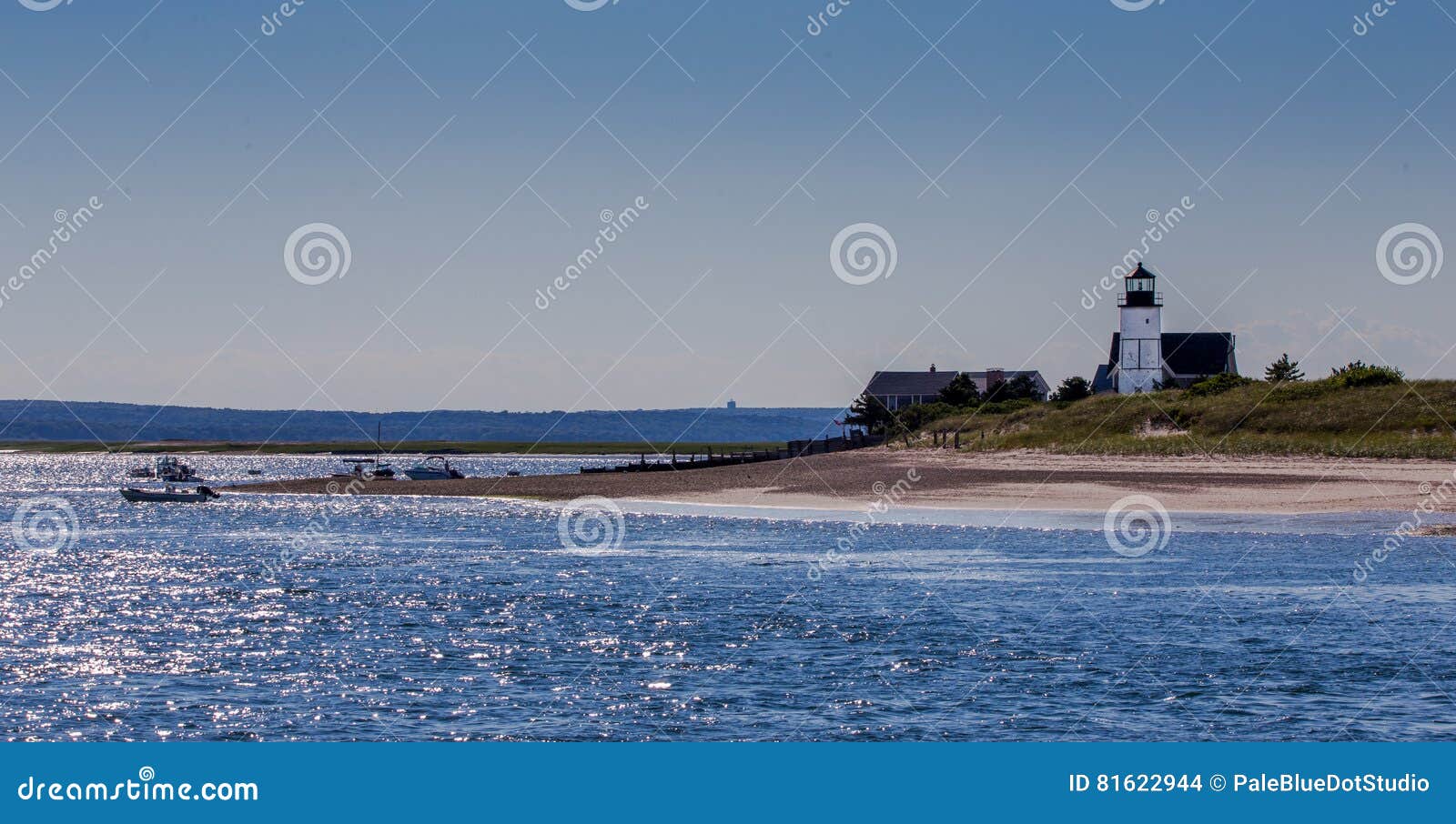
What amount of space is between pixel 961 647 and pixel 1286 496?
3018 cm

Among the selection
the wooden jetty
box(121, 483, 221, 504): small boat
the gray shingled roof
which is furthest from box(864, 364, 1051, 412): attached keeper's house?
box(121, 483, 221, 504): small boat

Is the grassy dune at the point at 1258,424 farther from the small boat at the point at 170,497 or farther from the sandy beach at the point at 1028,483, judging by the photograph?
the small boat at the point at 170,497

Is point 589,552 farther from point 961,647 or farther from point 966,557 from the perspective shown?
point 961,647

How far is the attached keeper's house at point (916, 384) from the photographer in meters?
129

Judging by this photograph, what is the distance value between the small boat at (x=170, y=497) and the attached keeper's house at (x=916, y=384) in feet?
204

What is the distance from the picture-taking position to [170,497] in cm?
8069

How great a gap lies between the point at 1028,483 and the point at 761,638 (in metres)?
36.3

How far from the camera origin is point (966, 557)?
3709 centimetres

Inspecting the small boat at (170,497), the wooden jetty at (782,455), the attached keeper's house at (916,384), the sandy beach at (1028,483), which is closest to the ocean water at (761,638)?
the sandy beach at (1028,483)

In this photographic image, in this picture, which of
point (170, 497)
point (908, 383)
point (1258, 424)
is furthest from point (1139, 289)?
point (170, 497)

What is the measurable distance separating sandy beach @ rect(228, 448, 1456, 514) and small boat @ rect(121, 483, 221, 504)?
13932 mm

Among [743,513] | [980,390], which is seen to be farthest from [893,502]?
[980,390]

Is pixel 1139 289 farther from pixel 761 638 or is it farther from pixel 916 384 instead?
pixel 761 638

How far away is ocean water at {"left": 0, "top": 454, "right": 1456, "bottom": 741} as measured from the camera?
18500mm
